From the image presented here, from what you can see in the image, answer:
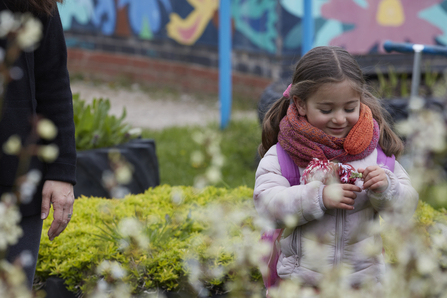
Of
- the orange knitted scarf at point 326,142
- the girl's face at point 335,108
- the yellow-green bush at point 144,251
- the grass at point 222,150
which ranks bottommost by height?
the grass at point 222,150

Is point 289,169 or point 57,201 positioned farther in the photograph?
point 289,169

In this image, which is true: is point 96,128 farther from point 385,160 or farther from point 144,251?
point 385,160

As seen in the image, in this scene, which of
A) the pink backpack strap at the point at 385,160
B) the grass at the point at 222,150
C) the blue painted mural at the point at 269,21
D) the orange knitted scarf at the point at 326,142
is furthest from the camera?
the blue painted mural at the point at 269,21

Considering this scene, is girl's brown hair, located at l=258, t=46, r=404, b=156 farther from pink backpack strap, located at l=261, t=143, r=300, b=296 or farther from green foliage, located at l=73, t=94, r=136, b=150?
green foliage, located at l=73, t=94, r=136, b=150

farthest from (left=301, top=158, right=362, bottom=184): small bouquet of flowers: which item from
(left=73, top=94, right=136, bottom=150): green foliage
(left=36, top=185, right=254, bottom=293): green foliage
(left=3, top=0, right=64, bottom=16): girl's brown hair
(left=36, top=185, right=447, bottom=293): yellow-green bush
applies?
(left=73, top=94, right=136, bottom=150): green foliage

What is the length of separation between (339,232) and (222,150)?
408cm

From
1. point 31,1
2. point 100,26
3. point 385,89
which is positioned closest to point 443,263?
point 31,1

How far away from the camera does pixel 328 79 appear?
1864 mm

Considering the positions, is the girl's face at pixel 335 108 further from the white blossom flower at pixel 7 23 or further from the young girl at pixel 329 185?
the white blossom flower at pixel 7 23

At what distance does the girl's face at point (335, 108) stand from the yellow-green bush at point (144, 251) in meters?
0.61

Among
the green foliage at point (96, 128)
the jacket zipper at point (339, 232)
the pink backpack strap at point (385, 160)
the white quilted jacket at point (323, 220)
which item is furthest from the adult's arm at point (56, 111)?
the green foliage at point (96, 128)

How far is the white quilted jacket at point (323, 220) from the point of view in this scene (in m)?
1.80

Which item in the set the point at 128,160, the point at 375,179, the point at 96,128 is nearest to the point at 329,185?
the point at 375,179

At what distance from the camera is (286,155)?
1.99 metres
